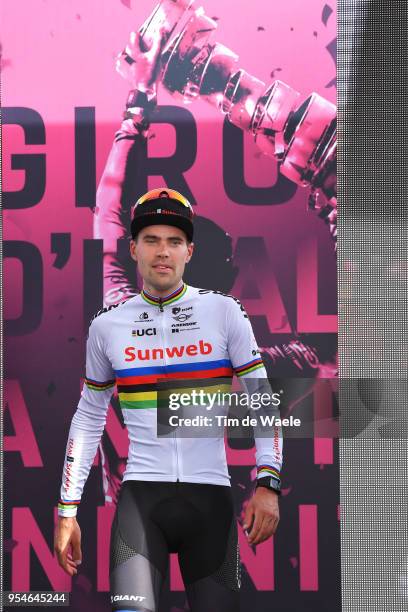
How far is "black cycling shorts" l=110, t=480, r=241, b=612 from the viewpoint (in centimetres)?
235

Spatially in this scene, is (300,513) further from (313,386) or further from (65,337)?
(65,337)

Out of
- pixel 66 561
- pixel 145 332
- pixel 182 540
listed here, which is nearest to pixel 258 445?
pixel 182 540

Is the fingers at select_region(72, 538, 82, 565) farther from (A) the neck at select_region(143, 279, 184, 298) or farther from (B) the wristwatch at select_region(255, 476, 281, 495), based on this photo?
(A) the neck at select_region(143, 279, 184, 298)

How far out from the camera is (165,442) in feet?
8.10

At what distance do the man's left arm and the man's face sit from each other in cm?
22

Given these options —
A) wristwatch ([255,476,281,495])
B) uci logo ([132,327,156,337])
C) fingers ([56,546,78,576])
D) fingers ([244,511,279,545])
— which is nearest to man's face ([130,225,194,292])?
uci logo ([132,327,156,337])

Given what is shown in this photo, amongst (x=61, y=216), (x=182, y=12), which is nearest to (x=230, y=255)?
(x=61, y=216)

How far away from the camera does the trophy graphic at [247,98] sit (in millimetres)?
2887

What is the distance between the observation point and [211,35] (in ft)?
9.48

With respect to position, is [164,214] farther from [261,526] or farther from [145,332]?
[261,526]

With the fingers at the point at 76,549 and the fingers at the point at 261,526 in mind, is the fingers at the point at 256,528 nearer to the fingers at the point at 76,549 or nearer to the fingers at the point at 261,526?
the fingers at the point at 261,526

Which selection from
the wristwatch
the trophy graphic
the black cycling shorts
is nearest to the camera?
the black cycling shorts

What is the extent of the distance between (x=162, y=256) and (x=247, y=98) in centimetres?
73

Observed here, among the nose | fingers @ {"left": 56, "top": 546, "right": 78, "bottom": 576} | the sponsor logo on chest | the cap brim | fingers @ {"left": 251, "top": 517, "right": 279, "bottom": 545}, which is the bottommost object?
fingers @ {"left": 56, "top": 546, "right": 78, "bottom": 576}
